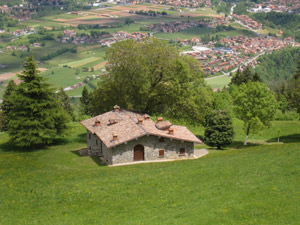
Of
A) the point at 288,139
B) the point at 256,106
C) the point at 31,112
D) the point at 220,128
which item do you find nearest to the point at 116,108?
the point at 31,112

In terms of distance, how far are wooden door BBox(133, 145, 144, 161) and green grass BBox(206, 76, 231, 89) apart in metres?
113

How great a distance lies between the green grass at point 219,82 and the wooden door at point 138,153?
113 meters

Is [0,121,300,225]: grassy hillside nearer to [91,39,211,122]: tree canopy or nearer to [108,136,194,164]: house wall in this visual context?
[108,136,194,164]: house wall

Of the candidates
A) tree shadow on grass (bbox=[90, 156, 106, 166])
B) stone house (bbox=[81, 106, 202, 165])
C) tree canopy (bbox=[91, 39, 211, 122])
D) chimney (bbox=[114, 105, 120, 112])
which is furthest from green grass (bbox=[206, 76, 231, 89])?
tree shadow on grass (bbox=[90, 156, 106, 166])

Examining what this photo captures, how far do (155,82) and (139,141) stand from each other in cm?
1314

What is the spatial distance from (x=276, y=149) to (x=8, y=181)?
A: 1041 inches

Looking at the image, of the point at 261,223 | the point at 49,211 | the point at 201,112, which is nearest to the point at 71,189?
the point at 49,211

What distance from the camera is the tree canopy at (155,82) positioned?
5581 centimetres

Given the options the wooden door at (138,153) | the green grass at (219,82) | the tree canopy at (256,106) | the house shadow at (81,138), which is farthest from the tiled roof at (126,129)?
the green grass at (219,82)

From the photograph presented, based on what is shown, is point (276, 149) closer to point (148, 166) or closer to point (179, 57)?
point (148, 166)

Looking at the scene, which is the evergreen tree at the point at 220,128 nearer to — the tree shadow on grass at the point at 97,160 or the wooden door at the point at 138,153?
the wooden door at the point at 138,153

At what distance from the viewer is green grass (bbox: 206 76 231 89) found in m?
159

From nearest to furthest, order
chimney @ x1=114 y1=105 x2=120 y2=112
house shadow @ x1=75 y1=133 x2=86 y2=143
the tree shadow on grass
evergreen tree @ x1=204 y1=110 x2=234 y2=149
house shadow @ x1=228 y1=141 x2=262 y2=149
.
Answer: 1. the tree shadow on grass
2. evergreen tree @ x1=204 y1=110 x2=234 y2=149
3. chimney @ x1=114 y1=105 x2=120 y2=112
4. house shadow @ x1=228 y1=141 x2=262 y2=149
5. house shadow @ x1=75 y1=133 x2=86 y2=143

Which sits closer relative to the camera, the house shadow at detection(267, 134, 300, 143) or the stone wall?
the stone wall
